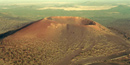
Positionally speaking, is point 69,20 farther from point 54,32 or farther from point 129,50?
point 129,50

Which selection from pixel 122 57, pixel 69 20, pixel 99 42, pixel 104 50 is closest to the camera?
pixel 122 57

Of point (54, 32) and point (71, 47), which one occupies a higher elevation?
point (54, 32)

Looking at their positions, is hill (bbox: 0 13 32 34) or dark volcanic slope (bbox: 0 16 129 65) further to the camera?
hill (bbox: 0 13 32 34)

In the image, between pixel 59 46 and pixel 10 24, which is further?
pixel 10 24

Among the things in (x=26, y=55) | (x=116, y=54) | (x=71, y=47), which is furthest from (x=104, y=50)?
(x=26, y=55)

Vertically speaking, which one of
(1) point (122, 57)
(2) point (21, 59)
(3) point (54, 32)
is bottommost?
(1) point (122, 57)

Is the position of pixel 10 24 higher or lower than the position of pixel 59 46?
lower

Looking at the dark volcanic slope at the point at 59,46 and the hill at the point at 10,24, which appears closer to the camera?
the dark volcanic slope at the point at 59,46

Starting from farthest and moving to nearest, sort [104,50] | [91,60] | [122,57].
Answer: [104,50]
[122,57]
[91,60]
